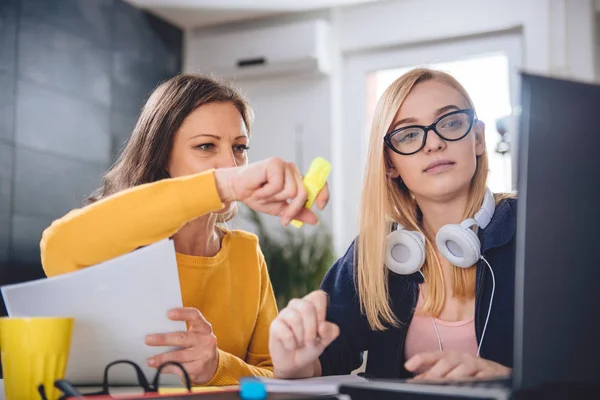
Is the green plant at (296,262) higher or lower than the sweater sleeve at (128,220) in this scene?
lower

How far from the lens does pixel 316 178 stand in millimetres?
1052

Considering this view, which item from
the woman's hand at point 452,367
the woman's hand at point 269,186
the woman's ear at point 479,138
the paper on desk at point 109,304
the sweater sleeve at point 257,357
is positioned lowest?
the sweater sleeve at point 257,357

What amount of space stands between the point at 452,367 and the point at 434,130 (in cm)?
67

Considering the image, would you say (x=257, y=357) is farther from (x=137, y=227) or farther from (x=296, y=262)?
(x=296, y=262)

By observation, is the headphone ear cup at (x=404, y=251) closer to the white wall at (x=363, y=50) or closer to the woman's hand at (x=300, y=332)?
the woman's hand at (x=300, y=332)

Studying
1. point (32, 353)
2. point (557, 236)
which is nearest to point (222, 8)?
point (32, 353)

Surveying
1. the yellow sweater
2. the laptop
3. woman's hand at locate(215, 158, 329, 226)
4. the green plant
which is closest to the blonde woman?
the yellow sweater

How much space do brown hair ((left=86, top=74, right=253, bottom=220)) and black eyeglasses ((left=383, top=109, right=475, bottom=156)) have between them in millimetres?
534

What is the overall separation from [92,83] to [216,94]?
2.01 metres

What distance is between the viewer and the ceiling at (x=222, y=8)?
3.82 meters

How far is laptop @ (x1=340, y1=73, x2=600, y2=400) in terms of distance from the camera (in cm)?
64

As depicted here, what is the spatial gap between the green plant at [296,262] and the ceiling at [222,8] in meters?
1.35

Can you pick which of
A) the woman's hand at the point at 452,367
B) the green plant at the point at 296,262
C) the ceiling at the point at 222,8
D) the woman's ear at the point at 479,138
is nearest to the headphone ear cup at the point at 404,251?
the woman's ear at the point at 479,138

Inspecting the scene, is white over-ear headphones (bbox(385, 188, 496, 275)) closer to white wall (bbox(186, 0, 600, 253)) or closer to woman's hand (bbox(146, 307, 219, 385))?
woman's hand (bbox(146, 307, 219, 385))
